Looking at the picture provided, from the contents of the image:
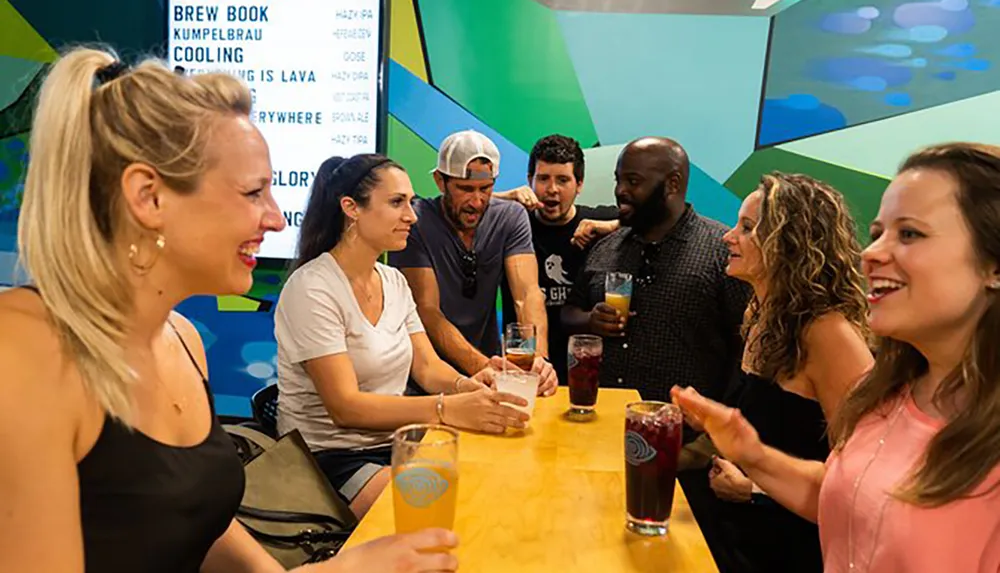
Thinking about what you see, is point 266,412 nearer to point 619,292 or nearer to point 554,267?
point 619,292

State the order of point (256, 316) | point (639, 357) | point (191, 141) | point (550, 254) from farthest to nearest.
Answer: point (256, 316)
point (550, 254)
point (639, 357)
point (191, 141)

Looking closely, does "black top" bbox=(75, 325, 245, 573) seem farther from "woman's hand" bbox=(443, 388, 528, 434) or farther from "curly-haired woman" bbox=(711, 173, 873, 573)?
"curly-haired woman" bbox=(711, 173, 873, 573)

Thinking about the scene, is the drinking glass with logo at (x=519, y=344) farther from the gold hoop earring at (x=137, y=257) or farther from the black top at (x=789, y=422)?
the gold hoop earring at (x=137, y=257)

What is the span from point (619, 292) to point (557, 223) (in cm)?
93

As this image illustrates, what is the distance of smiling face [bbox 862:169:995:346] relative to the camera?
1235 millimetres

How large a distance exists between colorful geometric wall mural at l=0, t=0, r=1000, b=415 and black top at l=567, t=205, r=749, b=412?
102 cm

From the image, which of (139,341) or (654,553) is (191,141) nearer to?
(139,341)

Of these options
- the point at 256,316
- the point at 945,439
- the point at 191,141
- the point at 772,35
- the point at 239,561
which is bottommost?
the point at 256,316

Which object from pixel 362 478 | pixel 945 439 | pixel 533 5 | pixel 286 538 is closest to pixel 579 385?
pixel 362 478

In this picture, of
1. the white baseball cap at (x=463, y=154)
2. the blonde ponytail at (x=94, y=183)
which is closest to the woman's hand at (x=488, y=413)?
the blonde ponytail at (x=94, y=183)

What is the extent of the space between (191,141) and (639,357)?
212 centimetres

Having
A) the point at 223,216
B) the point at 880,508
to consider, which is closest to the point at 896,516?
the point at 880,508

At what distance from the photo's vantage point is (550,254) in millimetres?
3598

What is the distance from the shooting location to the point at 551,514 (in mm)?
1465
